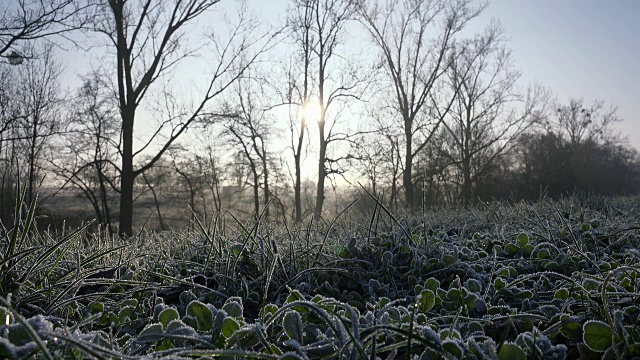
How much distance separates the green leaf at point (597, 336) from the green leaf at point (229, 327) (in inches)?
28.2

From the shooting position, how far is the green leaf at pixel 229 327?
0.86 meters

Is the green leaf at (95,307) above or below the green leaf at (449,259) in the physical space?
below

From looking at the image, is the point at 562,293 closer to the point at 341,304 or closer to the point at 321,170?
the point at 341,304

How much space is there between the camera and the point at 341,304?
915 mm

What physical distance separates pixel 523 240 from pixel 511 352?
55.8 inches

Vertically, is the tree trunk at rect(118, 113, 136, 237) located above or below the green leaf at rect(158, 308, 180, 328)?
above

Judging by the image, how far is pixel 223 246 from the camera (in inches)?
85.4

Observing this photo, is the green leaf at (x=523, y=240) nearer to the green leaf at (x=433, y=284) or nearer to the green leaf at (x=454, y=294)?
the green leaf at (x=433, y=284)

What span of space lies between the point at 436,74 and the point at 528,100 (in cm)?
869

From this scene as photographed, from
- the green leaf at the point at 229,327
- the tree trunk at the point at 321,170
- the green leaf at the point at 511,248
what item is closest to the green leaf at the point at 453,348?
the green leaf at the point at 229,327

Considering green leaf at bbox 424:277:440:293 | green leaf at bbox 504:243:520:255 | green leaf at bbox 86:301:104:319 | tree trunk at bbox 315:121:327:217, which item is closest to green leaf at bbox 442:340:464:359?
green leaf at bbox 424:277:440:293

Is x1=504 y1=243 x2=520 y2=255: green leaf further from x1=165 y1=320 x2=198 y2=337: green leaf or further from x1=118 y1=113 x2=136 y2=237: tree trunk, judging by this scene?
x1=118 y1=113 x2=136 y2=237: tree trunk

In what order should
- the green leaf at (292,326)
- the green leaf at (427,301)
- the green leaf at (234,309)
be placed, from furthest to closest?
the green leaf at (427,301) → the green leaf at (234,309) → the green leaf at (292,326)

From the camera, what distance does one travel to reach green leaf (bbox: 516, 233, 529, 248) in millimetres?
2037
